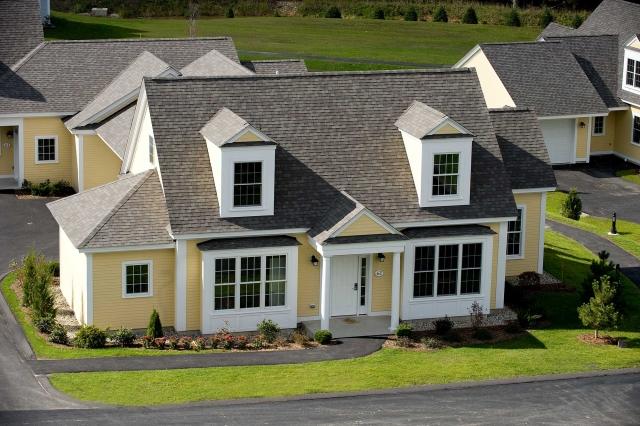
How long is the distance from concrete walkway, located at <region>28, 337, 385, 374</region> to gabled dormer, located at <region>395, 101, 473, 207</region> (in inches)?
216

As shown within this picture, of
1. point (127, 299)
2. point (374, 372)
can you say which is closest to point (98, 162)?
point (127, 299)

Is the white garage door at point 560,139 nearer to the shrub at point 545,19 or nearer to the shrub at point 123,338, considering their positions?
the shrub at point 123,338

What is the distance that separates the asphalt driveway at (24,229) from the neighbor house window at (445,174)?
14.2 metres

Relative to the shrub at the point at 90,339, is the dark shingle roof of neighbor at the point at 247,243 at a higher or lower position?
higher

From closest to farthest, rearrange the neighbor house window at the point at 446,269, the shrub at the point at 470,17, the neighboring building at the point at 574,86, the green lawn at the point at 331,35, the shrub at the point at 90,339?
the shrub at the point at 90,339
the neighbor house window at the point at 446,269
the neighboring building at the point at 574,86
the green lawn at the point at 331,35
the shrub at the point at 470,17

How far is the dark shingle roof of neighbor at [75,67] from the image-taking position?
5553cm

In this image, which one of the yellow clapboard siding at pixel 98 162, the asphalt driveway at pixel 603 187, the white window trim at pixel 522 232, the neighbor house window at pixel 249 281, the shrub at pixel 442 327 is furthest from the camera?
the asphalt driveway at pixel 603 187

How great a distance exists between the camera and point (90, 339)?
37.2 m

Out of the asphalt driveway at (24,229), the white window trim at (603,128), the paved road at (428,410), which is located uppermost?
the white window trim at (603,128)

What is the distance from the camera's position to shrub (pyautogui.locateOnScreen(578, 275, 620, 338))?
3900 cm

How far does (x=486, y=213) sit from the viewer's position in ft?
136

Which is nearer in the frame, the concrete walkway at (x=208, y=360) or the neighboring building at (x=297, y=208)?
the concrete walkway at (x=208, y=360)

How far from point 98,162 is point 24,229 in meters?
5.33

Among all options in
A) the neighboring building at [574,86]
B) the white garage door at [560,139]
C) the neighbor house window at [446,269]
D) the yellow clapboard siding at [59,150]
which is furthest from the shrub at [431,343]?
the white garage door at [560,139]
